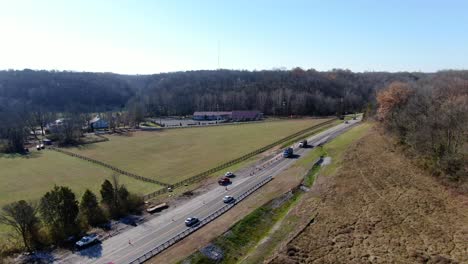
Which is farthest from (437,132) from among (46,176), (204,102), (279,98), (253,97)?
(204,102)

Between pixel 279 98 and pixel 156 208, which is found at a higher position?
pixel 279 98

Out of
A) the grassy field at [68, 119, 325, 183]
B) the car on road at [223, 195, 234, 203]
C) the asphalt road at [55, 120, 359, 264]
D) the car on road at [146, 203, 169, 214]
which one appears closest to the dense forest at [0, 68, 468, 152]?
the grassy field at [68, 119, 325, 183]

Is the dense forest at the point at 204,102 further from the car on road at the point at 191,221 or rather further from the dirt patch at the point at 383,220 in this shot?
the car on road at the point at 191,221

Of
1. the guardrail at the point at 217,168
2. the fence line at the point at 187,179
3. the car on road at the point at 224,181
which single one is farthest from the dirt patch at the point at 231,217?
the fence line at the point at 187,179

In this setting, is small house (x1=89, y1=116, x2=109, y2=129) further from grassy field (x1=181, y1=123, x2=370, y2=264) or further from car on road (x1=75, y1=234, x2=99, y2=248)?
grassy field (x1=181, y1=123, x2=370, y2=264)

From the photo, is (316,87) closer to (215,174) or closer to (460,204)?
(215,174)

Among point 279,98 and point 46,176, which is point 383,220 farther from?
point 279,98
